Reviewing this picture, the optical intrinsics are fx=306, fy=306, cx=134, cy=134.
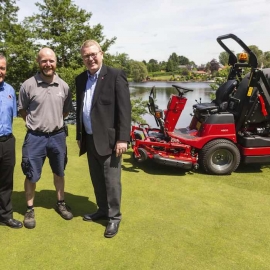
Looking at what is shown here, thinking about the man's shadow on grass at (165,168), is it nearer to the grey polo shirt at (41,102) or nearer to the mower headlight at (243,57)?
the mower headlight at (243,57)

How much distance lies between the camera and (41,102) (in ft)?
9.41

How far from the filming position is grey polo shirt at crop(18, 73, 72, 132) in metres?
2.87

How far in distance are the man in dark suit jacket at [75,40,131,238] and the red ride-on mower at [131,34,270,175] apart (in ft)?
5.97

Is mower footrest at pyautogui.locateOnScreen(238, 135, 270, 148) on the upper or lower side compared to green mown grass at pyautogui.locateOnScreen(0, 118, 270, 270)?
upper

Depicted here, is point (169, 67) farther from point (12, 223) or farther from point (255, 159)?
point (12, 223)

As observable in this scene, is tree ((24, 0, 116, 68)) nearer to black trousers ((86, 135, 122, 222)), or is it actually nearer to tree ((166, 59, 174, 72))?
black trousers ((86, 135, 122, 222))

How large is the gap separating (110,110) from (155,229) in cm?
129

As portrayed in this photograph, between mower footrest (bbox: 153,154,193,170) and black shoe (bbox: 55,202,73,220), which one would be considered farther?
mower footrest (bbox: 153,154,193,170)

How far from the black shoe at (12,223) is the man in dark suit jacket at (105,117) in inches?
34.6

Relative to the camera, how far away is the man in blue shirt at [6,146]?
9.18 feet

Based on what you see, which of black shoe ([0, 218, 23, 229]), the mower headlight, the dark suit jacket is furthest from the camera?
the mower headlight

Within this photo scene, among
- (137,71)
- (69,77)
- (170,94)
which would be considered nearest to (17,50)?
(69,77)

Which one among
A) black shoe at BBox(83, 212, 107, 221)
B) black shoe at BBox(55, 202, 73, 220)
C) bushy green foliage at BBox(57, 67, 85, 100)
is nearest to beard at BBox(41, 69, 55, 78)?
black shoe at BBox(55, 202, 73, 220)

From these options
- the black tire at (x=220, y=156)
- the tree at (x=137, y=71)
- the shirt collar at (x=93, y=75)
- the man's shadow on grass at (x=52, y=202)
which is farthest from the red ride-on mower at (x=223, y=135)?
the tree at (x=137, y=71)
